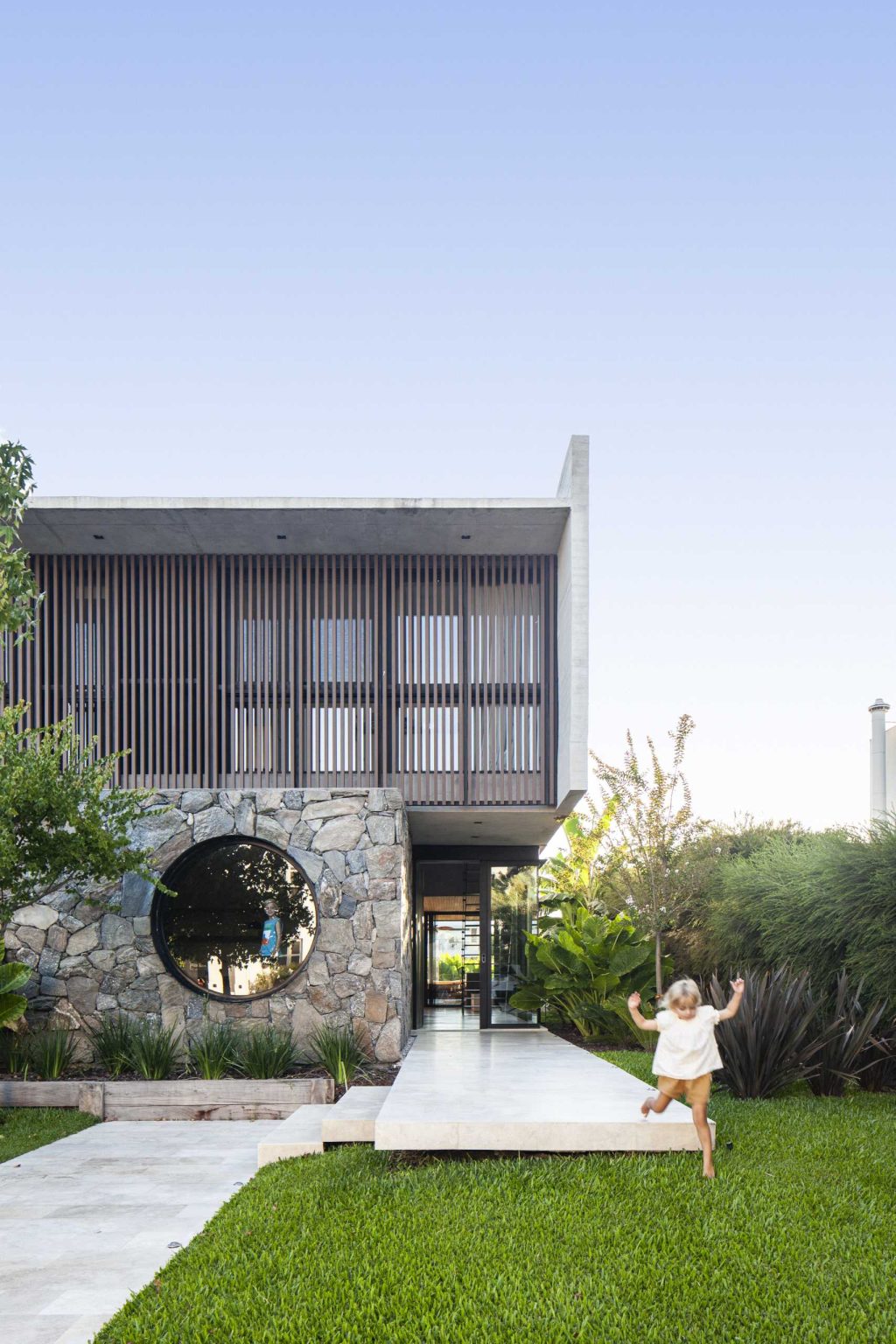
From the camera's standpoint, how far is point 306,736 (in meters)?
14.2

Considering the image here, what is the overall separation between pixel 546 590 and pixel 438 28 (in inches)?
259

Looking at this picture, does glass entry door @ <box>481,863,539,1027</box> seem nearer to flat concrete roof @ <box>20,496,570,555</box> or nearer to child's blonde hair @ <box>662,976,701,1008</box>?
flat concrete roof @ <box>20,496,570,555</box>

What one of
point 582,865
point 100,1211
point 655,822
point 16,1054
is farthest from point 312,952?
point 582,865

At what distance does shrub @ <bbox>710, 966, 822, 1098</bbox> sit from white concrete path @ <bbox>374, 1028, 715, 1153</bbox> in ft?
3.50

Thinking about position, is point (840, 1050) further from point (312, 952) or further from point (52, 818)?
point (52, 818)

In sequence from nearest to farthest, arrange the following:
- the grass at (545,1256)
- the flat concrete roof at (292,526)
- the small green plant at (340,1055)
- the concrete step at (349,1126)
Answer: the grass at (545,1256) → the concrete step at (349,1126) → the small green plant at (340,1055) → the flat concrete roof at (292,526)

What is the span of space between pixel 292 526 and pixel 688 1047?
27.6 feet

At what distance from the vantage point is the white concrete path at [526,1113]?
7227mm

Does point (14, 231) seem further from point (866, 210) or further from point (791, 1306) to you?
point (791, 1306)

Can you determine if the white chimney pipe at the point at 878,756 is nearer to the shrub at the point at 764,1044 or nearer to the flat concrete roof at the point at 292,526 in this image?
the flat concrete roof at the point at 292,526

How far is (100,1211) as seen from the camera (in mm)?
7395

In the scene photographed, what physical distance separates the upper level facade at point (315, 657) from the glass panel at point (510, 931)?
15.1 ft

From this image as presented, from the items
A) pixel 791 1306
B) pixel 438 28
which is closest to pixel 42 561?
pixel 438 28

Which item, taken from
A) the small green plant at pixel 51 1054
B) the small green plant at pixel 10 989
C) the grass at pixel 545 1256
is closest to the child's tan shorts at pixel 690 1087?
the grass at pixel 545 1256
